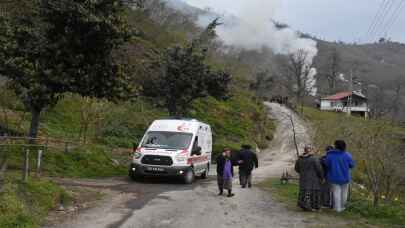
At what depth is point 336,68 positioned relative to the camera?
11775 cm

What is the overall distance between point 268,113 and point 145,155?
191ft

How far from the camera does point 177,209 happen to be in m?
12.8

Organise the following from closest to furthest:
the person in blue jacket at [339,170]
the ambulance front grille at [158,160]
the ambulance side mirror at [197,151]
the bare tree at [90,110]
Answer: the person in blue jacket at [339,170] < the ambulance front grille at [158,160] < the ambulance side mirror at [197,151] < the bare tree at [90,110]

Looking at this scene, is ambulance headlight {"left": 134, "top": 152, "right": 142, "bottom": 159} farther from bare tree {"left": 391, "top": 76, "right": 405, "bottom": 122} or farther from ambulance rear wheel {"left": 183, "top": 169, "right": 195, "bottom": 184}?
bare tree {"left": 391, "top": 76, "right": 405, "bottom": 122}

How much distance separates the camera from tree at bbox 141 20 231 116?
30.8 m

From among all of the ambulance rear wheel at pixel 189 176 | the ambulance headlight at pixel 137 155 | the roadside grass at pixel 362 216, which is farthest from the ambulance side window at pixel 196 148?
the roadside grass at pixel 362 216

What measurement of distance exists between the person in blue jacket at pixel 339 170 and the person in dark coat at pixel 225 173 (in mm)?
4057

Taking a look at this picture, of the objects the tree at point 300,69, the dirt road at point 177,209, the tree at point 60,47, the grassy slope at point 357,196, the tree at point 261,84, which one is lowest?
the dirt road at point 177,209

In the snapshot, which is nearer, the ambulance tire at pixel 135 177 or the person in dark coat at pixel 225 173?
the person in dark coat at pixel 225 173

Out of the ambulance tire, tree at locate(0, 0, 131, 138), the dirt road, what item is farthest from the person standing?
tree at locate(0, 0, 131, 138)

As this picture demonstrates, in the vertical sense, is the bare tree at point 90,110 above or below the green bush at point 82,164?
above

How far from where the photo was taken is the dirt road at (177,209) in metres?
10.9

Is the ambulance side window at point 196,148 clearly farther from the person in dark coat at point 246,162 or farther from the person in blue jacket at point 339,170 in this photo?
the person in blue jacket at point 339,170

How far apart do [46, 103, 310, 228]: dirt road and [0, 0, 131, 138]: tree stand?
415 cm
